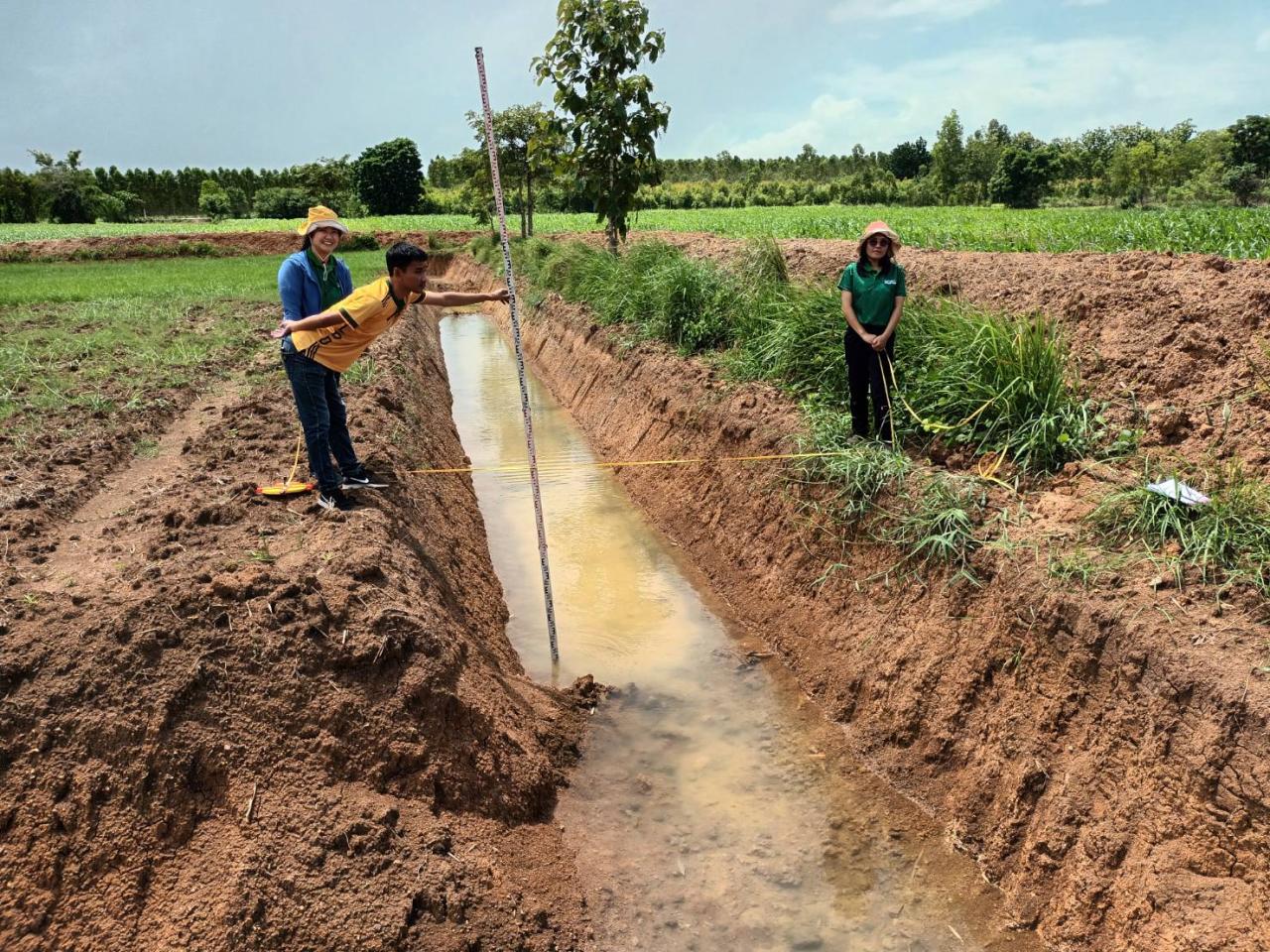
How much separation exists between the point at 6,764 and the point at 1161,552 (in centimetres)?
548

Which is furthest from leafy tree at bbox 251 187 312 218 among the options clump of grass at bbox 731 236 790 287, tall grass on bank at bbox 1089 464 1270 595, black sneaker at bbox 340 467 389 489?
tall grass on bank at bbox 1089 464 1270 595

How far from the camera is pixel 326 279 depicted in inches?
197

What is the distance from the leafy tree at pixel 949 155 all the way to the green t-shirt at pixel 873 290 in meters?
57.3

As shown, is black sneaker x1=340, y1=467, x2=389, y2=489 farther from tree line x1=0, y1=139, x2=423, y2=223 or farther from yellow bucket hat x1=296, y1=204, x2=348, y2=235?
tree line x1=0, y1=139, x2=423, y2=223

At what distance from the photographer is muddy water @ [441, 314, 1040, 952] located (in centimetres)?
372

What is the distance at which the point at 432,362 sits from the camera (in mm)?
13602

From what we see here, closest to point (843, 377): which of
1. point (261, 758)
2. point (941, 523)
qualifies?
point (941, 523)

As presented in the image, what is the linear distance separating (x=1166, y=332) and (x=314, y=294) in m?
5.89

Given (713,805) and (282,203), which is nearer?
(713,805)

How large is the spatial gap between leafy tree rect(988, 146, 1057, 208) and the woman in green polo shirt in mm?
49658

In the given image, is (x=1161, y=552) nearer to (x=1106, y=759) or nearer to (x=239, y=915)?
(x=1106, y=759)

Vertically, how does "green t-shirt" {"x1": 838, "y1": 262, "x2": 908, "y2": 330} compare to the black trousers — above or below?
above

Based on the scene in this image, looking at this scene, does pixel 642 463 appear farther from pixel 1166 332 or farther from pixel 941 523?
pixel 1166 332

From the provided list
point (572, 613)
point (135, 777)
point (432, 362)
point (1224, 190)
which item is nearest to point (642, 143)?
point (432, 362)
